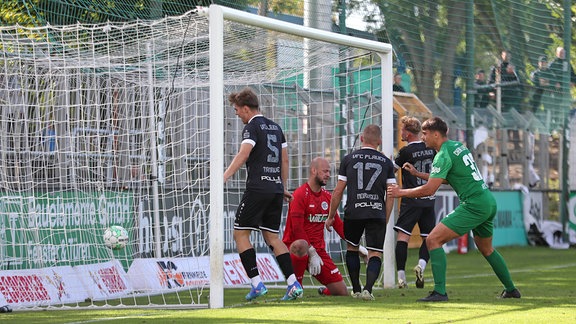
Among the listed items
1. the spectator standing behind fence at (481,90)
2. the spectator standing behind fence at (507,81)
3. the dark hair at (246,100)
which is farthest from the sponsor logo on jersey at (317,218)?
the spectator standing behind fence at (507,81)

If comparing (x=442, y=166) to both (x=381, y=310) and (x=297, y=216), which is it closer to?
(x=381, y=310)

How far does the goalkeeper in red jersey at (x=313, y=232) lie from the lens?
12055 millimetres

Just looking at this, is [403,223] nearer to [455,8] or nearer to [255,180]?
[255,180]

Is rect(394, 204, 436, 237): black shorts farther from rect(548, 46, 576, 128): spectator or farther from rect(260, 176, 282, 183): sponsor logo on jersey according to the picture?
rect(548, 46, 576, 128): spectator

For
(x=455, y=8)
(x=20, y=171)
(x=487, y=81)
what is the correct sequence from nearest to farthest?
(x=20, y=171)
(x=455, y=8)
(x=487, y=81)

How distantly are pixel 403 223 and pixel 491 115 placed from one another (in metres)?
12.3

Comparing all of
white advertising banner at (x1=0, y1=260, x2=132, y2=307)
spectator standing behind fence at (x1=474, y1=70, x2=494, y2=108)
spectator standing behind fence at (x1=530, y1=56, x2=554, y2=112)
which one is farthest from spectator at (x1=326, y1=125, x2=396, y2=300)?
spectator standing behind fence at (x1=530, y1=56, x2=554, y2=112)

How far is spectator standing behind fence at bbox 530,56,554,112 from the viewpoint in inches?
983

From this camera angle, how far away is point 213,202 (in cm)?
1080

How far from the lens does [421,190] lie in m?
11.0

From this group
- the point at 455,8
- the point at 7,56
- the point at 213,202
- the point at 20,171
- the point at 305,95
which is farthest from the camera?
the point at 455,8

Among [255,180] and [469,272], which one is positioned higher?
[255,180]

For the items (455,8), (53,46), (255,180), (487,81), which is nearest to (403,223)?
(255,180)

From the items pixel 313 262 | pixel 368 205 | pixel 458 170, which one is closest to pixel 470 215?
pixel 458 170
